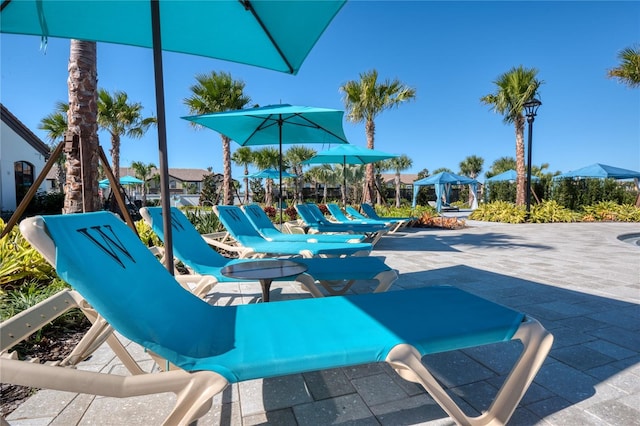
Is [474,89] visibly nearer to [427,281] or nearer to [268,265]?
[427,281]

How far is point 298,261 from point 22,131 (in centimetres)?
1880

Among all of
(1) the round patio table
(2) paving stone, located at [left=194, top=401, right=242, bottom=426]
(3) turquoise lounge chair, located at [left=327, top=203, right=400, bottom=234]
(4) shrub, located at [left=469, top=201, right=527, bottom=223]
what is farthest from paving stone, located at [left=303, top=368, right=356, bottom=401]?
(4) shrub, located at [left=469, top=201, right=527, bottom=223]

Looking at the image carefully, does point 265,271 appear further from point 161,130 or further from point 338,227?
point 338,227

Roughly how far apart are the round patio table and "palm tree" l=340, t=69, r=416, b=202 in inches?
433

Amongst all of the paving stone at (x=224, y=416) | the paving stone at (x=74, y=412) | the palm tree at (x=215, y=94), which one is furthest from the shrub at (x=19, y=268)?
the palm tree at (x=215, y=94)

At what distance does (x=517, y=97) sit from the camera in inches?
540

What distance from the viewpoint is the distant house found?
1400cm

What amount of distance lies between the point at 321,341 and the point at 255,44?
254 cm

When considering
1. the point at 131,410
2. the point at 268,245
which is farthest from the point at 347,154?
the point at 131,410

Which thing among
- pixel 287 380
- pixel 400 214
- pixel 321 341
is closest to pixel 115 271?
pixel 321 341

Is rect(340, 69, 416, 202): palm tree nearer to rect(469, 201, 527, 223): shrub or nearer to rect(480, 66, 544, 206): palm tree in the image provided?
rect(480, 66, 544, 206): palm tree

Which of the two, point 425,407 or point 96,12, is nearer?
point 425,407

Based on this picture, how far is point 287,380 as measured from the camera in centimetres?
201

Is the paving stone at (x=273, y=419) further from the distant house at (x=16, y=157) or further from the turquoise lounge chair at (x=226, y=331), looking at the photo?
the distant house at (x=16, y=157)
